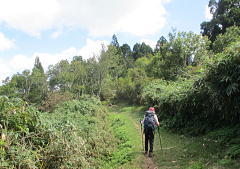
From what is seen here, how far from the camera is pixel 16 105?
4.99 m

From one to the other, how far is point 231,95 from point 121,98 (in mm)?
33811

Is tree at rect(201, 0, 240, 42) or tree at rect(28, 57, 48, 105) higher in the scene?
tree at rect(201, 0, 240, 42)

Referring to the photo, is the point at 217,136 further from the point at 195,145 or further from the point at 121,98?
the point at 121,98

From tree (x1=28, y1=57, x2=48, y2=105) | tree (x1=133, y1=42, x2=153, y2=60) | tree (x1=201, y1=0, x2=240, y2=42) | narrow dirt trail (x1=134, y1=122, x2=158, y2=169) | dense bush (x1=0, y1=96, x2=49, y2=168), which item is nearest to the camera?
dense bush (x1=0, y1=96, x2=49, y2=168)

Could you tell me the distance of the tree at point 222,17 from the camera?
34188 mm

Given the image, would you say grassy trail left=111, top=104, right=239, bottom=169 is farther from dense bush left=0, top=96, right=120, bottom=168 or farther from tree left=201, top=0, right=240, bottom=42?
tree left=201, top=0, right=240, bottom=42

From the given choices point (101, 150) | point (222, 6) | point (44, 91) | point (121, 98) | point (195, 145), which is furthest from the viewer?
point (44, 91)

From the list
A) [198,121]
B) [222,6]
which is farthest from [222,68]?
[222,6]

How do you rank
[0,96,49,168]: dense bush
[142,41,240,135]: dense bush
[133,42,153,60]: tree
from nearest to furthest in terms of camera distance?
[0,96,49,168]: dense bush → [142,41,240,135]: dense bush → [133,42,153,60]: tree

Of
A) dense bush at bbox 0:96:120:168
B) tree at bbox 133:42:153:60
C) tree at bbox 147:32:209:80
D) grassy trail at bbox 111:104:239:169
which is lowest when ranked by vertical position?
grassy trail at bbox 111:104:239:169

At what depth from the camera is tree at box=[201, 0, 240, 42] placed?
3419 centimetres

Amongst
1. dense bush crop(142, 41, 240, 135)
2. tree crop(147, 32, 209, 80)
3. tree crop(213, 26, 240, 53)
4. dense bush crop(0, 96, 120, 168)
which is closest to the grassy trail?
dense bush crop(142, 41, 240, 135)

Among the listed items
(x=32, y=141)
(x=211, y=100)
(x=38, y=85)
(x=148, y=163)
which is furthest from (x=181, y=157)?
(x=38, y=85)

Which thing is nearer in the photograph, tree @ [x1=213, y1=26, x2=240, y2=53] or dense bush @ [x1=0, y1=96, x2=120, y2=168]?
dense bush @ [x1=0, y1=96, x2=120, y2=168]
